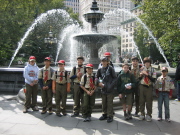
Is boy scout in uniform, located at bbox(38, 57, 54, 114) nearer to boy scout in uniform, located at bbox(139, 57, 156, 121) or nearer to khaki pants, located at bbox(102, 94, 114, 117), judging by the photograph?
khaki pants, located at bbox(102, 94, 114, 117)

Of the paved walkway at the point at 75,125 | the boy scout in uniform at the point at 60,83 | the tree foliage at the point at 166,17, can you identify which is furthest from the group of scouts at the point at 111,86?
the tree foliage at the point at 166,17

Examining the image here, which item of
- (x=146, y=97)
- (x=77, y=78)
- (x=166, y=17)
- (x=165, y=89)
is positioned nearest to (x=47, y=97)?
(x=77, y=78)

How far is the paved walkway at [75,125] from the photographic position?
4.64 m

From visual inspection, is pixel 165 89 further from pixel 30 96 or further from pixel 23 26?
pixel 23 26

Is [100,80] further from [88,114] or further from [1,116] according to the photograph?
[1,116]

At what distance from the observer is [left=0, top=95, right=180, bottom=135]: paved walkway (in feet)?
15.2

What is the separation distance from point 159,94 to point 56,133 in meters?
3.09

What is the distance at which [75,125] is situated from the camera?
511 centimetres

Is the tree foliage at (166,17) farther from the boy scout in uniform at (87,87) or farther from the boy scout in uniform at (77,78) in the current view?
the boy scout in uniform at (87,87)

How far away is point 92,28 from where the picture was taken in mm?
12898

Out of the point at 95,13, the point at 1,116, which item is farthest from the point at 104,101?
the point at 95,13

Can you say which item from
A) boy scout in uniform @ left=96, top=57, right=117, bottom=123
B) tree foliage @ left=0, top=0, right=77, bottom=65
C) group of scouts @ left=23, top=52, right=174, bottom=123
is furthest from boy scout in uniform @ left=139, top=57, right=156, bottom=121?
tree foliage @ left=0, top=0, right=77, bottom=65

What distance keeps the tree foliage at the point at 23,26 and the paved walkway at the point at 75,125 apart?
320 inches

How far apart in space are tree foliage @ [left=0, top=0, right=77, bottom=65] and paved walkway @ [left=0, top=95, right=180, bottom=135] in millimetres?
8122
